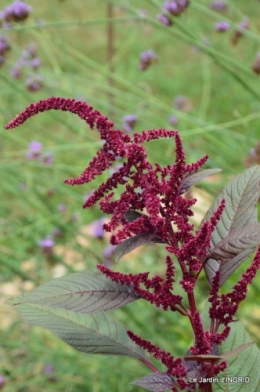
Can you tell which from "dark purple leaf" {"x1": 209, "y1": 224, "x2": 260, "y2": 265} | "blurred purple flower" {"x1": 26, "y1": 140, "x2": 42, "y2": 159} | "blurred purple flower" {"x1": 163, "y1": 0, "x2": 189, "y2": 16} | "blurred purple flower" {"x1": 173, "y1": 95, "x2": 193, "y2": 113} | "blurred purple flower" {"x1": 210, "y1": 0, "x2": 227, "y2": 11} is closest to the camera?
→ "dark purple leaf" {"x1": 209, "y1": 224, "x2": 260, "y2": 265}

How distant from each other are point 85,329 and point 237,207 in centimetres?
20

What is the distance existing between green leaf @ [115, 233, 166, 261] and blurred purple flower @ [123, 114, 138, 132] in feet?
3.44

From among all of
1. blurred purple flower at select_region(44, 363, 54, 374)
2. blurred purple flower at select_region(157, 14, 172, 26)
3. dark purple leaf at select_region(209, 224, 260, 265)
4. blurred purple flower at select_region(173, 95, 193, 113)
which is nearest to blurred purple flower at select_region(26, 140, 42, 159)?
blurred purple flower at select_region(157, 14, 172, 26)

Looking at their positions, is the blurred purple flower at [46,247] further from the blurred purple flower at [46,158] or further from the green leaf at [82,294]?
the green leaf at [82,294]

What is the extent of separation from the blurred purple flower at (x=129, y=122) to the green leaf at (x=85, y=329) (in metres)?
1.01

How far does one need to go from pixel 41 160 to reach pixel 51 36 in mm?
335

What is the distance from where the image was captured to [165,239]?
20.7 inches

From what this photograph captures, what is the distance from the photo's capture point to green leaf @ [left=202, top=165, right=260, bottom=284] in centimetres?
57

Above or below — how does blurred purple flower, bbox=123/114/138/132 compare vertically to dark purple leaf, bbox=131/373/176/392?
above

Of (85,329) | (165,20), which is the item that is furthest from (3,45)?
(85,329)

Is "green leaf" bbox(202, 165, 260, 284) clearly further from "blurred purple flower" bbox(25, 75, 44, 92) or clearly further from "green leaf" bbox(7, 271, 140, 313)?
"blurred purple flower" bbox(25, 75, 44, 92)

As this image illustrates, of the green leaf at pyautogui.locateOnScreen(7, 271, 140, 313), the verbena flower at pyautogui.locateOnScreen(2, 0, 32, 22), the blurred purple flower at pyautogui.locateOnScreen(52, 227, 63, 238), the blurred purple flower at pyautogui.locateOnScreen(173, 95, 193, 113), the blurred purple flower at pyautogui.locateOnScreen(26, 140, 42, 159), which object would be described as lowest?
the green leaf at pyautogui.locateOnScreen(7, 271, 140, 313)

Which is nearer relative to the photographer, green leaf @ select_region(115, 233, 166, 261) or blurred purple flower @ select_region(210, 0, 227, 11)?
green leaf @ select_region(115, 233, 166, 261)

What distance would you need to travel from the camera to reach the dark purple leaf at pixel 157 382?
0.53 metres
